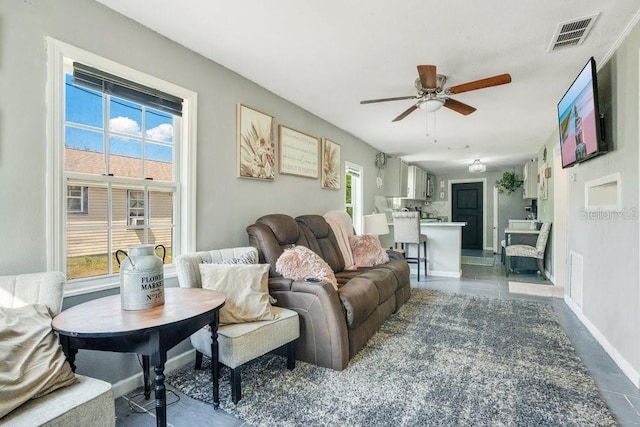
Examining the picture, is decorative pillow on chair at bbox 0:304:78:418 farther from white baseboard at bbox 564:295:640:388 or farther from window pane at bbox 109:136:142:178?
white baseboard at bbox 564:295:640:388

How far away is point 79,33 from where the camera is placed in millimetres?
1909

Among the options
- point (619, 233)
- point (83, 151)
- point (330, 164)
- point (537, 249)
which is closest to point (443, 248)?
point (537, 249)

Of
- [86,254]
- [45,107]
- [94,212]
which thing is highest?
[45,107]

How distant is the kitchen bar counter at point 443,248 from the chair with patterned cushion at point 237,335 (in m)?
4.01

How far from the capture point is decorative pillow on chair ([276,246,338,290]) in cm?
254

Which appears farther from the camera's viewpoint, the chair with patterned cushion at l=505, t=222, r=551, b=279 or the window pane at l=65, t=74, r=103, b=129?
the chair with patterned cushion at l=505, t=222, r=551, b=279

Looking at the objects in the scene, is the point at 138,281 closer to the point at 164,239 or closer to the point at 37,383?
the point at 37,383

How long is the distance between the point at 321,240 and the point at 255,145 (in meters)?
1.27

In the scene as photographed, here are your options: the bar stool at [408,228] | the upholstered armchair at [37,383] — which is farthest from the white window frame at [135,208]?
the bar stool at [408,228]

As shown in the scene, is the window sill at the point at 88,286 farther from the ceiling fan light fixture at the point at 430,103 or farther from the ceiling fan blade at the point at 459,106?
the ceiling fan blade at the point at 459,106

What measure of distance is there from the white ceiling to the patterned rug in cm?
376

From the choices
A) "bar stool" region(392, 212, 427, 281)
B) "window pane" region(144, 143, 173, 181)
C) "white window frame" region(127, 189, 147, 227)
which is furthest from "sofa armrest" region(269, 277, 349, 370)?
"bar stool" region(392, 212, 427, 281)

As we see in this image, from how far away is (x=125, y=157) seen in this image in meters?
2.24

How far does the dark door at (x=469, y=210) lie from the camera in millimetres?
9555
